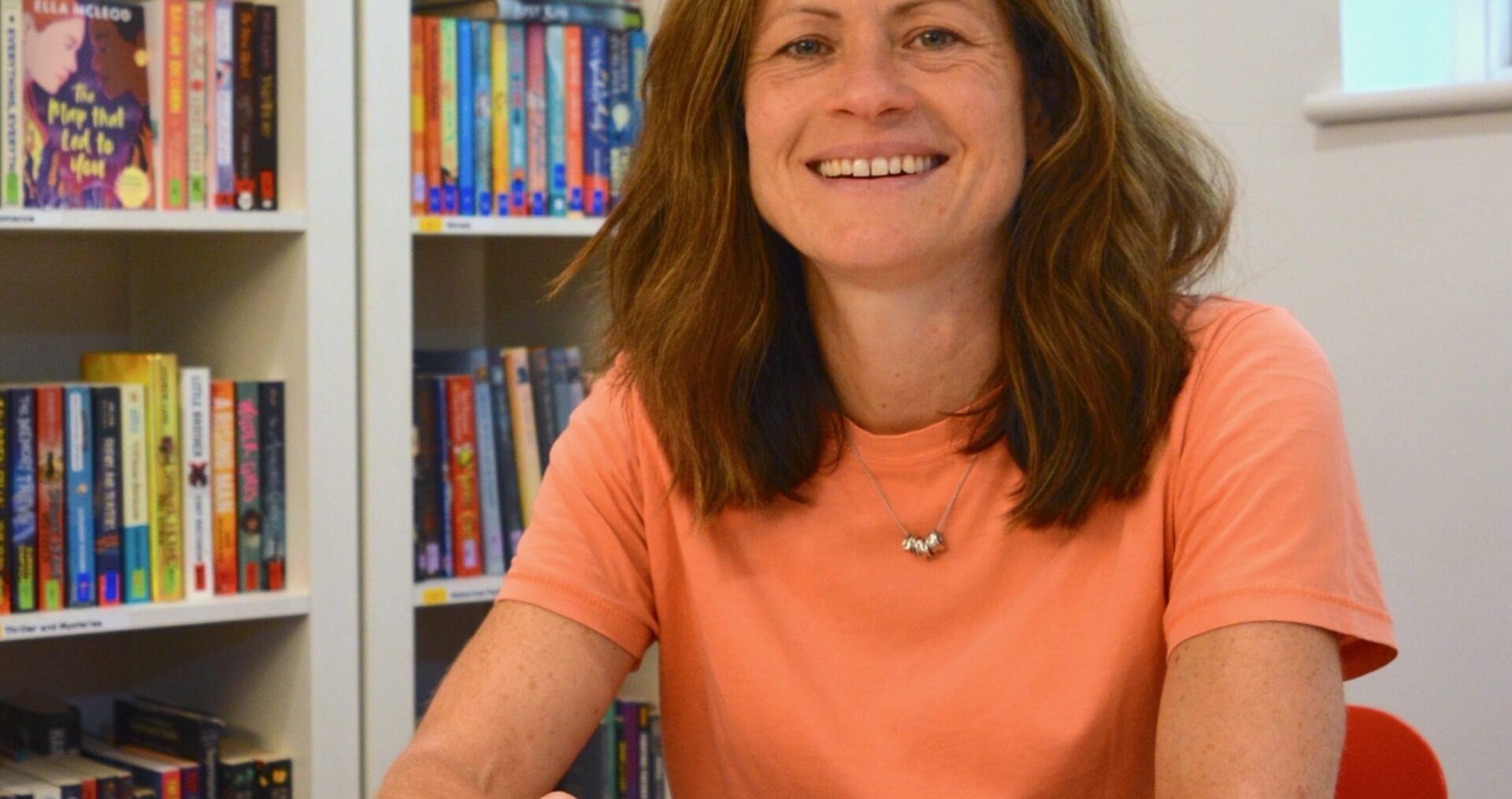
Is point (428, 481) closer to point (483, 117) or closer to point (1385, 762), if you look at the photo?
point (483, 117)

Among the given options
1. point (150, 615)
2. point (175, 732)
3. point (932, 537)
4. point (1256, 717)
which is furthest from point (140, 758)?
point (1256, 717)

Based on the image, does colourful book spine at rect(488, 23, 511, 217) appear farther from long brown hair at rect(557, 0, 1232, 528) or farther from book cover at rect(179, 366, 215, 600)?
long brown hair at rect(557, 0, 1232, 528)

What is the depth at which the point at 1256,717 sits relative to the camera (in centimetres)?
106

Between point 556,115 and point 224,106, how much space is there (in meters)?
0.47

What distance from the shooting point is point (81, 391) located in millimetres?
1992

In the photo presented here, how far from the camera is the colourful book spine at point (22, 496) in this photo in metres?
1.95

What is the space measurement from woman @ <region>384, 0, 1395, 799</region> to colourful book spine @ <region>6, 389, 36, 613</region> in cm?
90

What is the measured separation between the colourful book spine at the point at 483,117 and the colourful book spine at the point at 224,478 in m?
0.43

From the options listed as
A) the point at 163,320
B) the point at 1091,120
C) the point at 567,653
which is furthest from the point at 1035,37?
the point at 163,320

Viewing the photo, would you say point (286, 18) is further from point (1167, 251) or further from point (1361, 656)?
point (1361, 656)

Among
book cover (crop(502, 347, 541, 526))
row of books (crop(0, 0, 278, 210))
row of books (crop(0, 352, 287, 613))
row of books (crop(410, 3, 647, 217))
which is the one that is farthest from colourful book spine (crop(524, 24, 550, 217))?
row of books (crop(0, 352, 287, 613))

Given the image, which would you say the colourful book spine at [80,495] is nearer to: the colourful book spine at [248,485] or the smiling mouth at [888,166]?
Result: the colourful book spine at [248,485]

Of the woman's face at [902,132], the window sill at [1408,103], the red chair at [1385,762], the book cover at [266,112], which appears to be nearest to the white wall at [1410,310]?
the window sill at [1408,103]

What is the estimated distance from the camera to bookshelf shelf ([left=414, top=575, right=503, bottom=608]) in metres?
2.22
